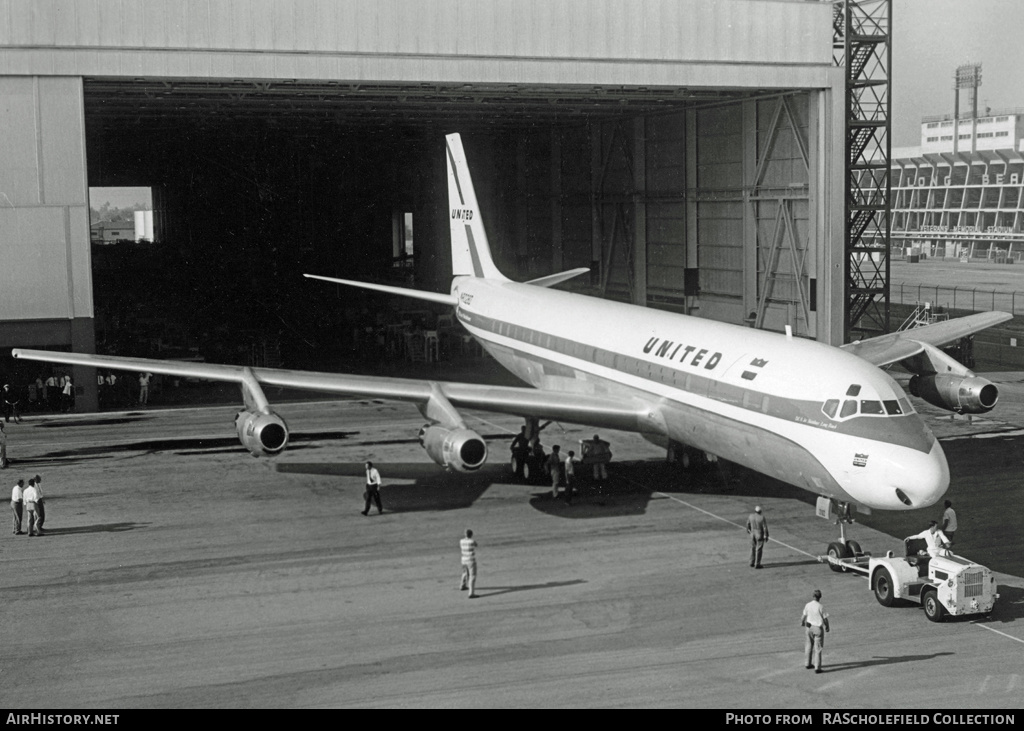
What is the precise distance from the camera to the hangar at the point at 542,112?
128 ft

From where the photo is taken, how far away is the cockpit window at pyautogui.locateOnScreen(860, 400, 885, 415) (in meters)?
22.4

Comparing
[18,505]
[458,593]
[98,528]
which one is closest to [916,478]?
[458,593]

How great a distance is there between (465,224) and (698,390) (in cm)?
1820

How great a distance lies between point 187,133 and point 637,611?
57692mm

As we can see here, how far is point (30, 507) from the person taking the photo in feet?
85.4

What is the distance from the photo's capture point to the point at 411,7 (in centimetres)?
4041

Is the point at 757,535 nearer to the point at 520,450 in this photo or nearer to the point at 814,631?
the point at 814,631

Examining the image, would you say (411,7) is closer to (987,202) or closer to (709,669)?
(709,669)

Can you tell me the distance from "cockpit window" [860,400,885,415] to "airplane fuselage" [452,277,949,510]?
20 millimetres

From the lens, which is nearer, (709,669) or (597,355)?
(709,669)

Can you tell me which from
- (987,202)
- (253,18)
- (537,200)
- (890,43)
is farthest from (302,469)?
(987,202)

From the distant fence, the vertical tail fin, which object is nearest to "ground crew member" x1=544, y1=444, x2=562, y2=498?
the vertical tail fin

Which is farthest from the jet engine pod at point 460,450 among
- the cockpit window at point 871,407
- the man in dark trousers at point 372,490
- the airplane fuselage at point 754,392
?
the cockpit window at point 871,407

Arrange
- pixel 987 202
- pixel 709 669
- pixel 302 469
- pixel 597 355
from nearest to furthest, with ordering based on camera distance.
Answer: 1. pixel 709 669
2. pixel 597 355
3. pixel 302 469
4. pixel 987 202
